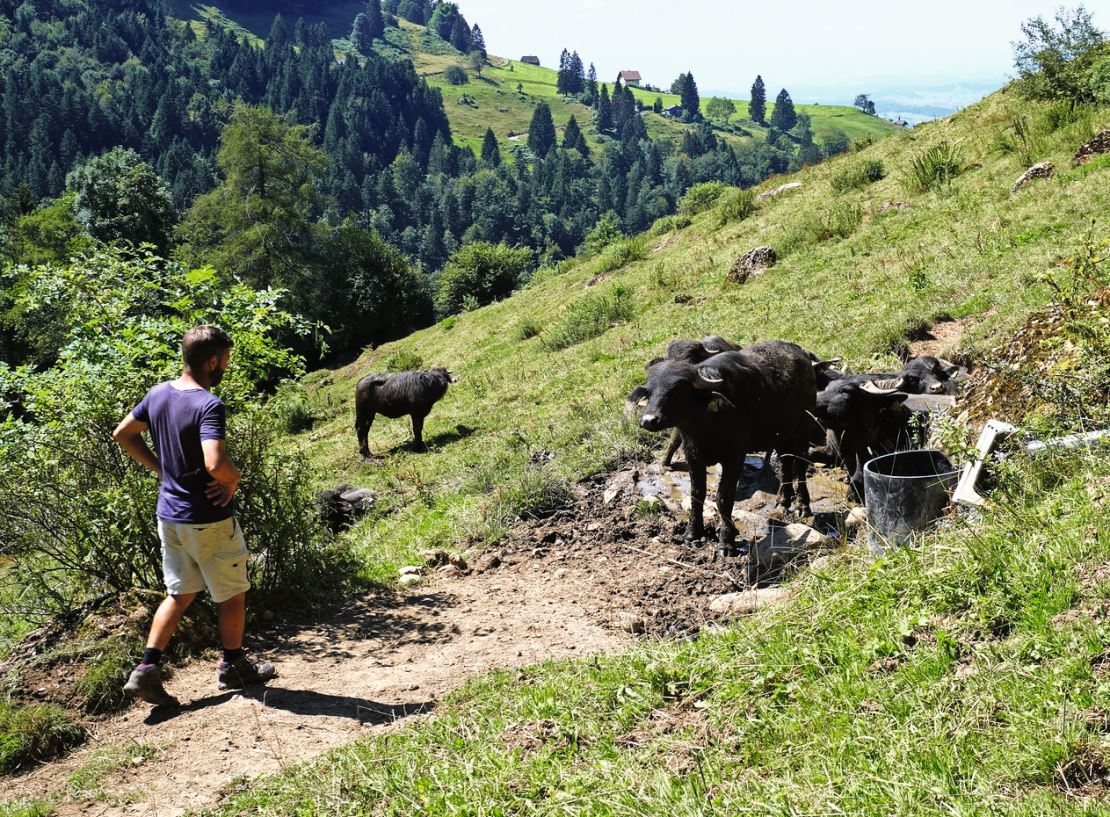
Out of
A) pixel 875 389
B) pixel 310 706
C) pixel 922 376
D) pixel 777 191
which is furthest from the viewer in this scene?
pixel 777 191

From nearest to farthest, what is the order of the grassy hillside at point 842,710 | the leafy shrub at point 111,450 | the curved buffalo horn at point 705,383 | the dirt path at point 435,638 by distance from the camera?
the grassy hillside at point 842,710
the dirt path at point 435,638
the leafy shrub at point 111,450
the curved buffalo horn at point 705,383

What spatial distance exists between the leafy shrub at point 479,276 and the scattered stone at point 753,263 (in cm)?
3350

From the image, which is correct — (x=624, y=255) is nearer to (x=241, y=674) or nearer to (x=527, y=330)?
(x=527, y=330)

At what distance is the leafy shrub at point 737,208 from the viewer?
1027 inches

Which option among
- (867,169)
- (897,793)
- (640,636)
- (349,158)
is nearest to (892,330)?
(640,636)

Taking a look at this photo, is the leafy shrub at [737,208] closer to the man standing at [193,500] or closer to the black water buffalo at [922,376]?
the black water buffalo at [922,376]

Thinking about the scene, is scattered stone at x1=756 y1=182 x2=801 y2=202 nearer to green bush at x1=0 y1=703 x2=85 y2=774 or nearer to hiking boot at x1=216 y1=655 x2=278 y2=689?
hiking boot at x1=216 y1=655 x2=278 y2=689

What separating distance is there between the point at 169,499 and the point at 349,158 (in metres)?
183

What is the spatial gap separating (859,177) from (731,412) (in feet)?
60.1

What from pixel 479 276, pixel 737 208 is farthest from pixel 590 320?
pixel 479 276

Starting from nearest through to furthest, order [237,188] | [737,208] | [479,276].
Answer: [737,208]
[237,188]
[479,276]

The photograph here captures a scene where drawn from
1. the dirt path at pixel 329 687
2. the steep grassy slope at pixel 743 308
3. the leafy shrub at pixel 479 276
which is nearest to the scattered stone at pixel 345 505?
the steep grassy slope at pixel 743 308

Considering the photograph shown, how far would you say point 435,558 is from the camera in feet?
29.2

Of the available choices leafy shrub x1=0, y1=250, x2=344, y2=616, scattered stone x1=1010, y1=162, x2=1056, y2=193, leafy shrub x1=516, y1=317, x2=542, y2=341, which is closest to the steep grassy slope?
leafy shrub x1=516, y1=317, x2=542, y2=341
